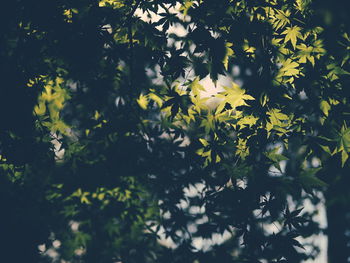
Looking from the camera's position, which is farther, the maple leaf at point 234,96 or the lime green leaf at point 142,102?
the lime green leaf at point 142,102

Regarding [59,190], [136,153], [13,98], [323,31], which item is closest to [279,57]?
[323,31]

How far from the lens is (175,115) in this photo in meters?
2.05

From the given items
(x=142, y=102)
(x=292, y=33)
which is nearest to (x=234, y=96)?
(x=292, y=33)

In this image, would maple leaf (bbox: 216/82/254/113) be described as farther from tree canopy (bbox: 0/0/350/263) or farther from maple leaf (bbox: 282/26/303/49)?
maple leaf (bbox: 282/26/303/49)

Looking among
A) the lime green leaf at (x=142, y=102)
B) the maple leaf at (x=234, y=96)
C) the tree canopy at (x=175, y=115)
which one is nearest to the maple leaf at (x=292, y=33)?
the tree canopy at (x=175, y=115)

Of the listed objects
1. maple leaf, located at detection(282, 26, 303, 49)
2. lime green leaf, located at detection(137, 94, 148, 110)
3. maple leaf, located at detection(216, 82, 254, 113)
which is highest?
lime green leaf, located at detection(137, 94, 148, 110)

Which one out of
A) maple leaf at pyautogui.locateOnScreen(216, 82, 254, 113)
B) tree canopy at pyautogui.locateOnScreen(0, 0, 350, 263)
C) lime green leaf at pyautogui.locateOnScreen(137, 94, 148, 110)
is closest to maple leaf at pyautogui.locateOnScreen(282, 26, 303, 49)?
tree canopy at pyautogui.locateOnScreen(0, 0, 350, 263)

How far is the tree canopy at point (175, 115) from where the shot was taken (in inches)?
75.1

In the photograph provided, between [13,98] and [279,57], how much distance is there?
6.05 ft

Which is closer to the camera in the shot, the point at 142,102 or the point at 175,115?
the point at 175,115

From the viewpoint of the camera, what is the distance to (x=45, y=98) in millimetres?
2754

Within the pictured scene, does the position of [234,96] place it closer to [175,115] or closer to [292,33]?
[175,115]

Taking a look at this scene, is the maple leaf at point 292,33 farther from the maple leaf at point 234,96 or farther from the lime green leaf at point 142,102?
the lime green leaf at point 142,102

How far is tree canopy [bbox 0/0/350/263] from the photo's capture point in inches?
75.1
